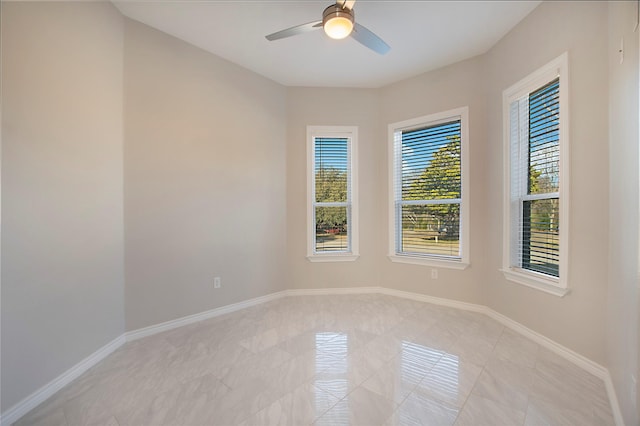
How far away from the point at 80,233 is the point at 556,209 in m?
3.76

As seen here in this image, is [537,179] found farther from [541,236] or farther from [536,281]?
[536,281]

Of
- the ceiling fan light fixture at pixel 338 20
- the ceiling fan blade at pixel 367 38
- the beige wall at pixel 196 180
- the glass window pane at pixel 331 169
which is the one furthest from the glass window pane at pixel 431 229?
the ceiling fan light fixture at pixel 338 20

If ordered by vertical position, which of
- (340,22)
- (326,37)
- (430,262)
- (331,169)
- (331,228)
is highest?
(326,37)

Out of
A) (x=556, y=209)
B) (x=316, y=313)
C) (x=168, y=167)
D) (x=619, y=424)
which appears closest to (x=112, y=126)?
(x=168, y=167)

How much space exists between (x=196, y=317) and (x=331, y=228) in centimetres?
197

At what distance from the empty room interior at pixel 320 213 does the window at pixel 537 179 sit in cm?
2

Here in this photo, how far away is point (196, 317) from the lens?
9.52 ft

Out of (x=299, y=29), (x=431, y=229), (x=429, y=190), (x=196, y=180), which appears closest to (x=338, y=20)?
(x=299, y=29)

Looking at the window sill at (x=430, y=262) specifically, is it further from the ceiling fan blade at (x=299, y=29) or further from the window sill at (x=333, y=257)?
the ceiling fan blade at (x=299, y=29)

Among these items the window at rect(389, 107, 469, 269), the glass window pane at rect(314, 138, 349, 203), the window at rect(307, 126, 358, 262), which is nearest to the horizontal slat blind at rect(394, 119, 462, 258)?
the window at rect(389, 107, 469, 269)

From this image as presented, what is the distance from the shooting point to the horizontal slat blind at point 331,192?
3.83m

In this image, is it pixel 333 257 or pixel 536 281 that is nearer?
pixel 536 281

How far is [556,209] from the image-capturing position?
7.52ft

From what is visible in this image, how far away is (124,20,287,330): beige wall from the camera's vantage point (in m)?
2.52
